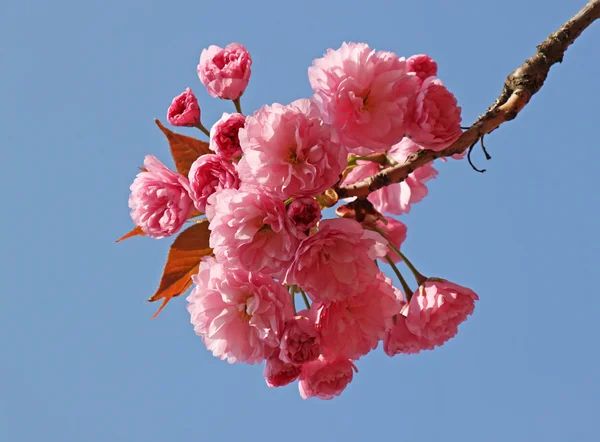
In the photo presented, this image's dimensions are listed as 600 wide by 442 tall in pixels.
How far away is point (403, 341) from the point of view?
4.78 ft

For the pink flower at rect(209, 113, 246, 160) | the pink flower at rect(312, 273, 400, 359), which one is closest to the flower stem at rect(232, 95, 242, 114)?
the pink flower at rect(209, 113, 246, 160)

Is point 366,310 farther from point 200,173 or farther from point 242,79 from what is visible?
point 242,79

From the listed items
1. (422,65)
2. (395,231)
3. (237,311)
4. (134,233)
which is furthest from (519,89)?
(134,233)

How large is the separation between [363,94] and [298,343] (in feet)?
1.66

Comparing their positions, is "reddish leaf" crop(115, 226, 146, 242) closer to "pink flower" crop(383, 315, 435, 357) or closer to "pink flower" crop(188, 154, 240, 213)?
"pink flower" crop(188, 154, 240, 213)

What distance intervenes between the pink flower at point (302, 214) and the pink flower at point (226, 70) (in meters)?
0.42

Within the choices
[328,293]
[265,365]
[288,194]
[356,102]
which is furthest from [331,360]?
[356,102]

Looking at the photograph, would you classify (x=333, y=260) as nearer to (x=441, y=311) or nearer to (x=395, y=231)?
(x=441, y=311)

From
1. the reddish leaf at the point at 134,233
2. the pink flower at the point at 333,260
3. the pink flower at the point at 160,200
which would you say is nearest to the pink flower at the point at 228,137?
the pink flower at the point at 160,200

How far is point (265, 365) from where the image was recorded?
53.9 inches

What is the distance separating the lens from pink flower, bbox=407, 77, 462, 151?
1151 millimetres

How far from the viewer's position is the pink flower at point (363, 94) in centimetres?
114

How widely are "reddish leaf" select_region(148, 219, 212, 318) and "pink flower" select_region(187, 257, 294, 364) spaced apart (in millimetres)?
150

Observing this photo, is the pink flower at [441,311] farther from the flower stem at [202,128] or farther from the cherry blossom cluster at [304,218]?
the flower stem at [202,128]
